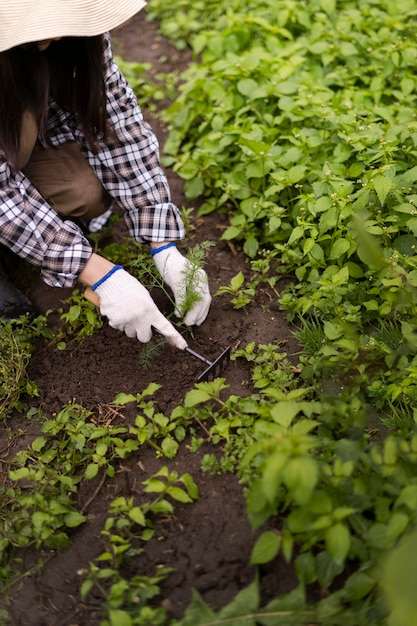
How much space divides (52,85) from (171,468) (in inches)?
58.2

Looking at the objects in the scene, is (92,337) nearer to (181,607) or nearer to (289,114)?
(181,607)

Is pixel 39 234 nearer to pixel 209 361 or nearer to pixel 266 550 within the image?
pixel 209 361

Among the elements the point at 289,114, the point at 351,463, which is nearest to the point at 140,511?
the point at 351,463

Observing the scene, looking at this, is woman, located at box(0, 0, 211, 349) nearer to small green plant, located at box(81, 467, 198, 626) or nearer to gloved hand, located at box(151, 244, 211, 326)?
gloved hand, located at box(151, 244, 211, 326)

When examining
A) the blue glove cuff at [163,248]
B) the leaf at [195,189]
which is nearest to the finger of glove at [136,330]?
the blue glove cuff at [163,248]

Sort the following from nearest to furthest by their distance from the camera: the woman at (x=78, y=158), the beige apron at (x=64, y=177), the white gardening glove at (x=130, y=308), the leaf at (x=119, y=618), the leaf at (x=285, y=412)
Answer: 1. the leaf at (x=119, y=618)
2. the leaf at (x=285, y=412)
3. the woman at (x=78, y=158)
4. the white gardening glove at (x=130, y=308)
5. the beige apron at (x=64, y=177)

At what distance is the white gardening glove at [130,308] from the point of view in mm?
2490

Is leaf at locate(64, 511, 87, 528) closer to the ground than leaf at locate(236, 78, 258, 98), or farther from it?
closer to the ground

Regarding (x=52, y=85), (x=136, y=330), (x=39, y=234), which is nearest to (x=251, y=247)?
(x=136, y=330)

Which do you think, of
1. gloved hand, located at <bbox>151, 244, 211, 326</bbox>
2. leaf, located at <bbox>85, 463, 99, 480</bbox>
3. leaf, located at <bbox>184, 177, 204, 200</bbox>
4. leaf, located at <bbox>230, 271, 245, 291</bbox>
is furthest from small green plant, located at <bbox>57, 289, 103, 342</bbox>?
leaf, located at <bbox>184, 177, 204, 200</bbox>

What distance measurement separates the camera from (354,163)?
2.94 metres

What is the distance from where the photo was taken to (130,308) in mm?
2484

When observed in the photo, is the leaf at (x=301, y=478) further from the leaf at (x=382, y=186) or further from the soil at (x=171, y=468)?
the leaf at (x=382, y=186)

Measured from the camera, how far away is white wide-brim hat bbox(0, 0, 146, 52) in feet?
6.72
